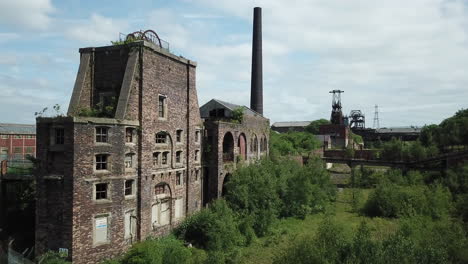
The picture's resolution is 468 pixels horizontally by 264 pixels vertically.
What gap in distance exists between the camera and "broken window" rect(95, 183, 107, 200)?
58.2 feet

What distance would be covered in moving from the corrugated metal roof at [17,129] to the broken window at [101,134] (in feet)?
95.1

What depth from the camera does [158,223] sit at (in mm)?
21922

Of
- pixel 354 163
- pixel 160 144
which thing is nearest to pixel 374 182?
pixel 354 163

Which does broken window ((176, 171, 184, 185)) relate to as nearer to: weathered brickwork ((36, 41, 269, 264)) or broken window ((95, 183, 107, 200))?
weathered brickwork ((36, 41, 269, 264))

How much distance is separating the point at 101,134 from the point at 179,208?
334 inches

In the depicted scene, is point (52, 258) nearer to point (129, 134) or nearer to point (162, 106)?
point (129, 134)

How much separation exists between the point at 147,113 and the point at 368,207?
897 inches

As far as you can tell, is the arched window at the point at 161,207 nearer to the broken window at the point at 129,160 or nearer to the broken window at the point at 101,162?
the broken window at the point at 129,160

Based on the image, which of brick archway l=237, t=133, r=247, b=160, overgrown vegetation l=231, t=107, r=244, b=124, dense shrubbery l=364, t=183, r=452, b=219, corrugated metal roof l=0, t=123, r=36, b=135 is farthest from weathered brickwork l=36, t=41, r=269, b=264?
corrugated metal roof l=0, t=123, r=36, b=135

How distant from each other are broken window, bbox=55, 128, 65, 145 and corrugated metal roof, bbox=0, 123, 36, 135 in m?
28.3

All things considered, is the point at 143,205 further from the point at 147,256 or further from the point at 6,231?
the point at 6,231

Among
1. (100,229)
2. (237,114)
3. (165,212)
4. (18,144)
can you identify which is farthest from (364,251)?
(18,144)

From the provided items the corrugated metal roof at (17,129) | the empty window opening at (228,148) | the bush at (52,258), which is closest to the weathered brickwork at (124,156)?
the bush at (52,258)

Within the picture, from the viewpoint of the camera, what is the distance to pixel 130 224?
19422 millimetres
